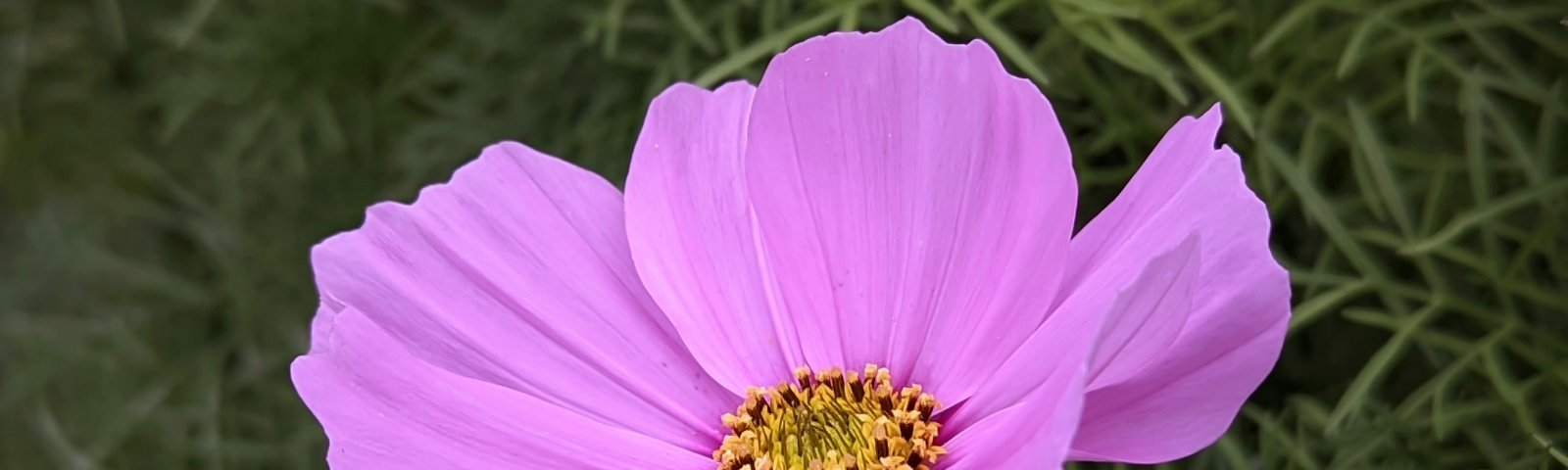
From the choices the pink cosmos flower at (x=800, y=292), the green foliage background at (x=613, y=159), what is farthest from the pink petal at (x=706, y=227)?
the green foliage background at (x=613, y=159)

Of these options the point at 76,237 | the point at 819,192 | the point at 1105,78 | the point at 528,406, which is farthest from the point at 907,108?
the point at 76,237

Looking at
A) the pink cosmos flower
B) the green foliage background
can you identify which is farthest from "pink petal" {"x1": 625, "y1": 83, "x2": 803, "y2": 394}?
the green foliage background

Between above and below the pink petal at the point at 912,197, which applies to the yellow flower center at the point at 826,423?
below

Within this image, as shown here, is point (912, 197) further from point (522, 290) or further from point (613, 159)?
point (613, 159)

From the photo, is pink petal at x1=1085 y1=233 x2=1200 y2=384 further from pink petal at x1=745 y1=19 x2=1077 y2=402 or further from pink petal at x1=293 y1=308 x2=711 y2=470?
pink petal at x1=293 y1=308 x2=711 y2=470

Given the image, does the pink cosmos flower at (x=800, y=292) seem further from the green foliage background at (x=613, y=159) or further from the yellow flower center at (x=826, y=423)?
the green foliage background at (x=613, y=159)

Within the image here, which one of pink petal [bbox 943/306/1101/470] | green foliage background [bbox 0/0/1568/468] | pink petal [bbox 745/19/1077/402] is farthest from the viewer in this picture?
green foliage background [bbox 0/0/1568/468]
